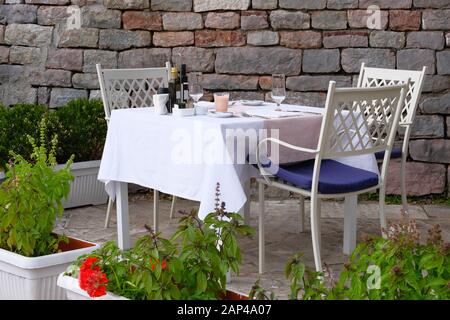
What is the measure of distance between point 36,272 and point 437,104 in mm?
3423

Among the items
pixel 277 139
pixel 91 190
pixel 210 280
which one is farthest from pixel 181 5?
pixel 210 280

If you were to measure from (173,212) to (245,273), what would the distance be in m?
1.37

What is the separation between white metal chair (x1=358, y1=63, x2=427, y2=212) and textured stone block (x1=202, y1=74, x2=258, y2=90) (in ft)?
2.81

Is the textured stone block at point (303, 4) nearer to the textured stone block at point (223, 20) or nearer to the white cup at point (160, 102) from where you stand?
the textured stone block at point (223, 20)

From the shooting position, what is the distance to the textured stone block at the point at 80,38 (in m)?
6.12

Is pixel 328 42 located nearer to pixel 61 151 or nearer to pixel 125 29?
pixel 125 29

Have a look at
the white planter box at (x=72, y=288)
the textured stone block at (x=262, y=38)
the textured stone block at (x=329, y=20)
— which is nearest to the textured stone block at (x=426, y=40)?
the textured stone block at (x=329, y=20)

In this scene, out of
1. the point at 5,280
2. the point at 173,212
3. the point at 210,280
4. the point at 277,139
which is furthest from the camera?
the point at 173,212

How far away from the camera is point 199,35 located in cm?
593

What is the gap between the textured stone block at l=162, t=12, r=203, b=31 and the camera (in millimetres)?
5922

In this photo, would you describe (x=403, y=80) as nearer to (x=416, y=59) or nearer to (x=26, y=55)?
(x=416, y=59)

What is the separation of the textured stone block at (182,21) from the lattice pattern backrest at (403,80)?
135cm

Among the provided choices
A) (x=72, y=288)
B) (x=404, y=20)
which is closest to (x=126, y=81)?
(x=404, y=20)

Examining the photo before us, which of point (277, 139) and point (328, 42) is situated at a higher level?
point (328, 42)
